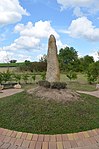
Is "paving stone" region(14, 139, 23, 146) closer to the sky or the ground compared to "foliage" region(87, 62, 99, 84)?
closer to the ground

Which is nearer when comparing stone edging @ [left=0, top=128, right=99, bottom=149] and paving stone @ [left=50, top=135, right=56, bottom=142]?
stone edging @ [left=0, top=128, right=99, bottom=149]

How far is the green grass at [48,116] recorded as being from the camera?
4.77 m

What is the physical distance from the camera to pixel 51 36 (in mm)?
7125

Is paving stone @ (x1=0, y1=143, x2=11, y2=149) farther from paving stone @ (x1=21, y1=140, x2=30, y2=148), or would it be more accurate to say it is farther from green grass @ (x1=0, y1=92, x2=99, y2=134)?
green grass @ (x1=0, y1=92, x2=99, y2=134)

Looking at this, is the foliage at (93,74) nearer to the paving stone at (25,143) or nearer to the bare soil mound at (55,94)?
the bare soil mound at (55,94)

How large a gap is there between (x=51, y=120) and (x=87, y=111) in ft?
3.67

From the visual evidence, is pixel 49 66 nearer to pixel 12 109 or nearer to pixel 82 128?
pixel 12 109

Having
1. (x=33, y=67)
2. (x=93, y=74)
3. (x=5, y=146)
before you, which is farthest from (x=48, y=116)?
(x=33, y=67)

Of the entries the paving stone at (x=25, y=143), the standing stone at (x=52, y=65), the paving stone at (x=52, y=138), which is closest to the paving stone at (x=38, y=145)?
the paving stone at (x=25, y=143)

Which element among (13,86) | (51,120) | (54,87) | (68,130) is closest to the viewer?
(68,130)

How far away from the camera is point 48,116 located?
204 inches

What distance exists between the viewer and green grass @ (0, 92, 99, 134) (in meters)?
4.77

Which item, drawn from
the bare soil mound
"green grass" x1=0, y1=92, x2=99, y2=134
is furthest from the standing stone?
"green grass" x1=0, y1=92, x2=99, y2=134

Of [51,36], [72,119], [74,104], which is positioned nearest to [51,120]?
[72,119]
